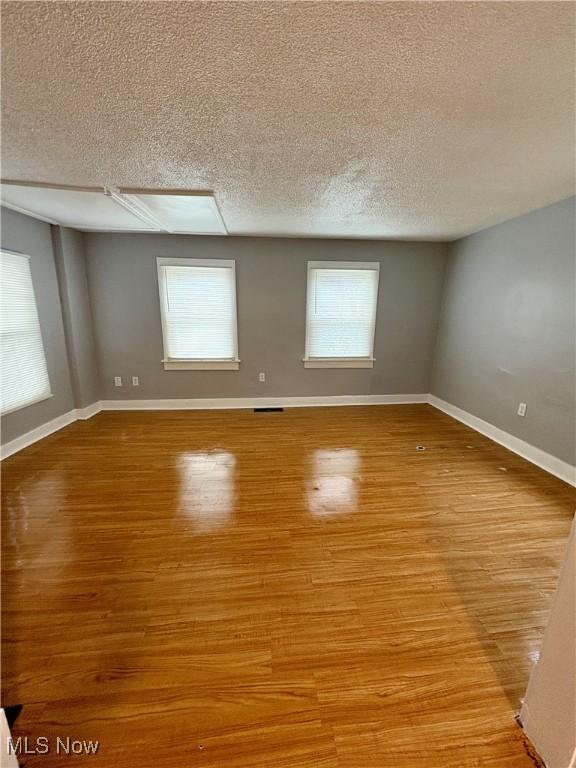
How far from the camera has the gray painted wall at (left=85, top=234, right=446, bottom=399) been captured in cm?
382

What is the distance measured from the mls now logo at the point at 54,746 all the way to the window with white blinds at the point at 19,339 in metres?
2.78

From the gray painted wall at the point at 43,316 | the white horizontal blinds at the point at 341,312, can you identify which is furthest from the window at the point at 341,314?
the gray painted wall at the point at 43,316

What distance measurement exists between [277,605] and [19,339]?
3.44 meters

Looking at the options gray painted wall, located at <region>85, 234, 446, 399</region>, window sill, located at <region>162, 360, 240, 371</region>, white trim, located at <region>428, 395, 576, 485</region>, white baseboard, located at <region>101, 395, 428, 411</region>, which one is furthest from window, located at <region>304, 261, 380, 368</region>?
white trim, located at <region>428, 395, 576, 485</region>

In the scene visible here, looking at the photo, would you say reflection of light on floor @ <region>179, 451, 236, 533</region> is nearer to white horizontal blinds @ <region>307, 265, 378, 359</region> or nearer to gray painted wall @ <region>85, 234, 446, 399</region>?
gray painted wall @ <region>85, 234, 446, 399</region>

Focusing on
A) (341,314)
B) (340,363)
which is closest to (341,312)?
(341,314)

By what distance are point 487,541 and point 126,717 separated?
205 cm

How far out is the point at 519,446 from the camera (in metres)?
3.04

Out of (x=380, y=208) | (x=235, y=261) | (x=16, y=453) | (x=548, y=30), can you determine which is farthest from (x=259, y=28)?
(x=16, y=453)

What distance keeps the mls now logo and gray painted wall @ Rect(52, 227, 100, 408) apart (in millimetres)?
3475

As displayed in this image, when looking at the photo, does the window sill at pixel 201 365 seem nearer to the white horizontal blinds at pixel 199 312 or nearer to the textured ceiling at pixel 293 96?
the white horizontal blinds at pixel 199 312

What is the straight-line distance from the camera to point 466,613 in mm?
1426

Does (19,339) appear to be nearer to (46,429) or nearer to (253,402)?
(46,429)

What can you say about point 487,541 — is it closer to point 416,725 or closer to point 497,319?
point 416,725
